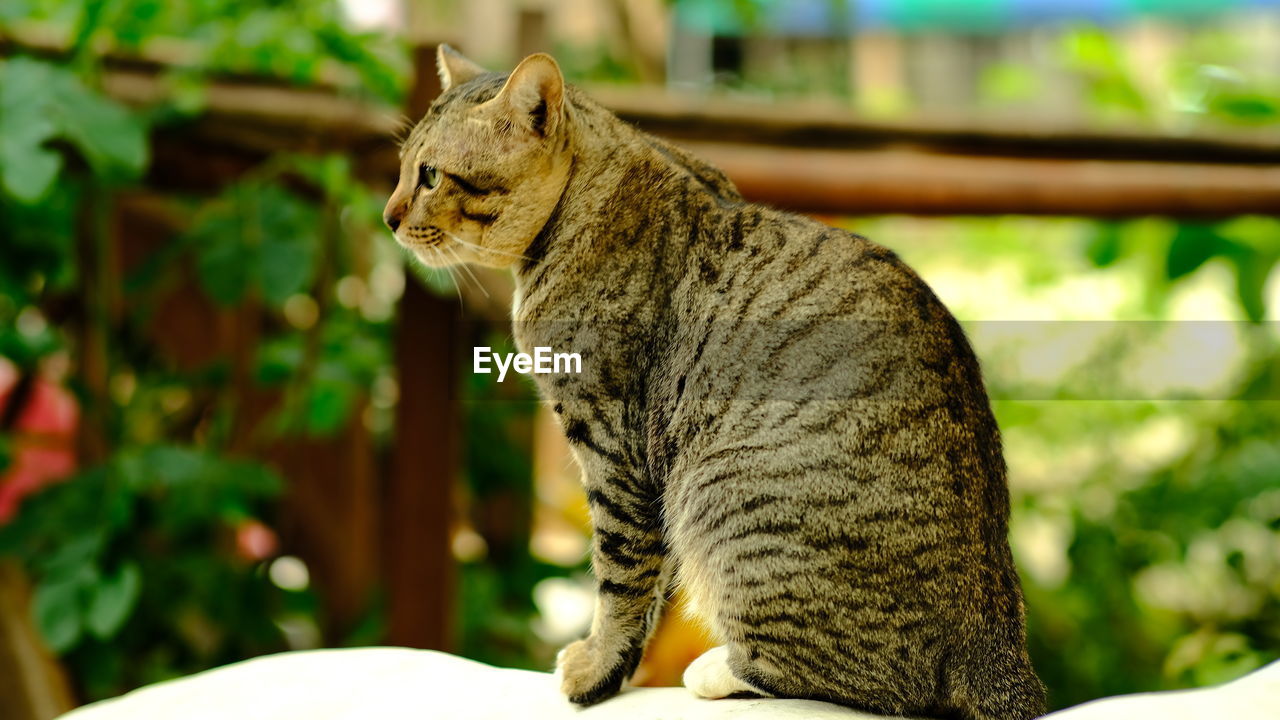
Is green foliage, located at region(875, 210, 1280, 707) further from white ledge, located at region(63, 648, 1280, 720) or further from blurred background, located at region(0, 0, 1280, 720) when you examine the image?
white ledge, located at region(63, 648, 1280, 720)

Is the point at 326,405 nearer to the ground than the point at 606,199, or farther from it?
nearer to the ground

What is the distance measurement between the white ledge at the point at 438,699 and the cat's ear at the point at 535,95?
2.22 feet

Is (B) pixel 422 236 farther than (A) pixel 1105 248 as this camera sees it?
No

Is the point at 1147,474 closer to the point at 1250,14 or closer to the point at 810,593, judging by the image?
the point at 810,593

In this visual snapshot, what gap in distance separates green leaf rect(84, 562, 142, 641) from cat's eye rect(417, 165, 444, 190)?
41.3 inches

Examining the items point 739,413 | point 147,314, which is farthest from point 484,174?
point 147,314

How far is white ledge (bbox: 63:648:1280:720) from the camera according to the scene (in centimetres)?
114

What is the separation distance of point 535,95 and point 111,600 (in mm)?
1264

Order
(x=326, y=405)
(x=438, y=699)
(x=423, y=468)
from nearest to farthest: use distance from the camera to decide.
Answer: (x=438, y=699), (x=423, y=468), (x=326, y=405)

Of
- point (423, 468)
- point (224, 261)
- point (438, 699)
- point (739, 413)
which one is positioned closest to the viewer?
point (739, 413)

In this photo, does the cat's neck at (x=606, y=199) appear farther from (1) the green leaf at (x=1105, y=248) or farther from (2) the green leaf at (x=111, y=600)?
(1) the green leaf at (x=1105, y=248)

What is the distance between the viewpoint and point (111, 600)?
6.10 feet

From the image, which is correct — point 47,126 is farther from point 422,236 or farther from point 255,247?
point 422,236

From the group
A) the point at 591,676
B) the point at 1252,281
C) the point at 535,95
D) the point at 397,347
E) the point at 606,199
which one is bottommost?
the point at 591,676
